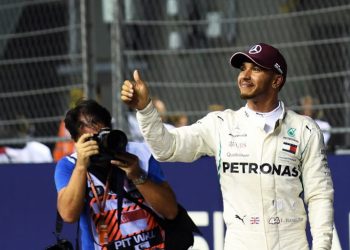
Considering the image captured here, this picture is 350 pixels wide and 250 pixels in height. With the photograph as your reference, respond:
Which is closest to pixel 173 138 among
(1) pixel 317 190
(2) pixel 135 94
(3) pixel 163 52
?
(2) pixel 135 94

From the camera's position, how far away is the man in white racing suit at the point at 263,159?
5223 mm

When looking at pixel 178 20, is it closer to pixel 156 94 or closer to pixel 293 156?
pixel 156 94


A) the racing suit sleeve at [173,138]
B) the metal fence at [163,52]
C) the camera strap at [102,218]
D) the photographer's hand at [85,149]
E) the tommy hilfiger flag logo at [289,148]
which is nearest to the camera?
the racing suit sleeve at [173,138]

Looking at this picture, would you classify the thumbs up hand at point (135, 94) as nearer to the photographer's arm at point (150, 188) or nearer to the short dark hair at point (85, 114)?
the photographer's arm at point (150, 188)

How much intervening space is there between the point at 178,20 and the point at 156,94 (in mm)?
684

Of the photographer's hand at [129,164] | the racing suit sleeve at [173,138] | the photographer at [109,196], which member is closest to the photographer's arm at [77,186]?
the photographer at [109,196]

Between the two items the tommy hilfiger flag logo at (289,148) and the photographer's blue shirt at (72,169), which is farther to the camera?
the photographer's blue shirt at (72,169)

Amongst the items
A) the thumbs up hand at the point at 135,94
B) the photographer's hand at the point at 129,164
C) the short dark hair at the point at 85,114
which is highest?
the thumbs up hand at the point at 135,94

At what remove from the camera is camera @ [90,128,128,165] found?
17.0 feet

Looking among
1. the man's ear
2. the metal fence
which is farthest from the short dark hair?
the metal fence

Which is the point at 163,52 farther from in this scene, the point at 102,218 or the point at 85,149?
the point at 85,149

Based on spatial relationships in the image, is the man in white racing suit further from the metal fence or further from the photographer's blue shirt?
the metal fence

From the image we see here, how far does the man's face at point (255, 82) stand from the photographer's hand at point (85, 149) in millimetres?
757

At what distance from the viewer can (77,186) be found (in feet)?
17.4
